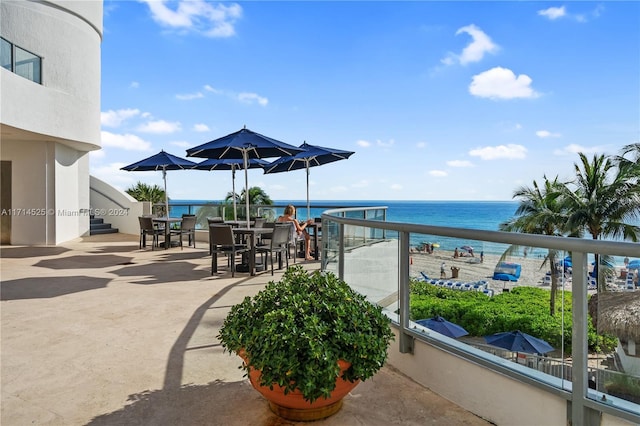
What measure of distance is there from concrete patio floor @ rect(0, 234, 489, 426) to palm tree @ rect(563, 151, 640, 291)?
21.1 meters

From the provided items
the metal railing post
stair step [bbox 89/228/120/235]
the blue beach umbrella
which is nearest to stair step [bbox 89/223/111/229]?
stair step [bbox 89/228/120/235]

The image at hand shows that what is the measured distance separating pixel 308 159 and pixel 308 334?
27.4 feet

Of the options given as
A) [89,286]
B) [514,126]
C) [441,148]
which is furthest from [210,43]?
[514,126]

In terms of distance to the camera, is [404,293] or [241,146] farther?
[241,146]

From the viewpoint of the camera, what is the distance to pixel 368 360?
2264 millimetres

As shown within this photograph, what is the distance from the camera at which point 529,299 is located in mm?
2184

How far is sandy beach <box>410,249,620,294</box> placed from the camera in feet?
6.97

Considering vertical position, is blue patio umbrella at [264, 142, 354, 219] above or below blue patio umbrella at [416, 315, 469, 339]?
above

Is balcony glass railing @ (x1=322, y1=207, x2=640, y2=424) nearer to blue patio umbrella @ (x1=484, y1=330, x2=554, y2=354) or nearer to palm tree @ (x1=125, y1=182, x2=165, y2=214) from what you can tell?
blue patio umbrella @ (x1=484, y1=330, x2=554, y2=354)

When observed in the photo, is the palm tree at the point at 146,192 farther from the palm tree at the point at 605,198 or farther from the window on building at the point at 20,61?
the palm tree at the point at 605,198

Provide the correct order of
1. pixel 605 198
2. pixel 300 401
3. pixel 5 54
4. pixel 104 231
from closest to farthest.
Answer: pixel 300 401 < pixel 5 54 < pixel 104 231 < pixel 605 198

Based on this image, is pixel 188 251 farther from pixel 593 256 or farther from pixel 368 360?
pixel 593 256

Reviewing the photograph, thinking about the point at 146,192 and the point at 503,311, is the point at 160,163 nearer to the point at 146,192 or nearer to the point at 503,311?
the point at 503,311

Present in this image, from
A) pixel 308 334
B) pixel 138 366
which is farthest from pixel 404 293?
pixel 138 366
